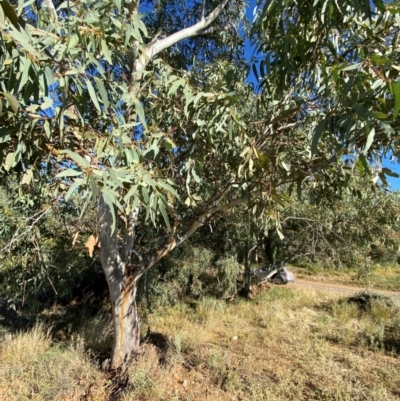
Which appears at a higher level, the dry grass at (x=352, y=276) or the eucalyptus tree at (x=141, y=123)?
the dry grass at (x=352, y=276)

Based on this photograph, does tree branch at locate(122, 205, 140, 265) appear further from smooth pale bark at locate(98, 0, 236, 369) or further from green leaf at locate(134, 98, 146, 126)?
green leaf at locate(134, 98, 146, 126)

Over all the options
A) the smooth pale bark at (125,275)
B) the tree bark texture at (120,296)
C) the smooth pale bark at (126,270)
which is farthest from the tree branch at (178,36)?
the tree bark texture at (120,296)

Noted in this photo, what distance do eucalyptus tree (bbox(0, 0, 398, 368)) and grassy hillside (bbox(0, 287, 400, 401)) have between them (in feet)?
1.82

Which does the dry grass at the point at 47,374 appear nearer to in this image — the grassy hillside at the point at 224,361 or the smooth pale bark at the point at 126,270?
the grassy hillside at the point at 224,361

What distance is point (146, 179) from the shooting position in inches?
65.1

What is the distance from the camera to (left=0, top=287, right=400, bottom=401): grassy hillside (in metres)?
3.64

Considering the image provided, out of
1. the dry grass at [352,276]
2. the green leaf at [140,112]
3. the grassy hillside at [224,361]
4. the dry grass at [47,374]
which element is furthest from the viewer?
the dry grass at [352,276]

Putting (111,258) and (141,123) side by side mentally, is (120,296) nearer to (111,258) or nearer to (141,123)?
(111,258)

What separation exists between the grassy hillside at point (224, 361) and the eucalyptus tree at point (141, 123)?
55 centimetres

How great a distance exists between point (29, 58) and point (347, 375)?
496 cm

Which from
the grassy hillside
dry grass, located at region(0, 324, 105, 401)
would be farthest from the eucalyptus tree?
the grassy hillside

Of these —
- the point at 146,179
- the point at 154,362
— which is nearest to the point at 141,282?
the point at 154,362

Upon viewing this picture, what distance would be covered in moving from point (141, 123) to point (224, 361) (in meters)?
3.69

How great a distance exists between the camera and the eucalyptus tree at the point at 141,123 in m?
1.55
